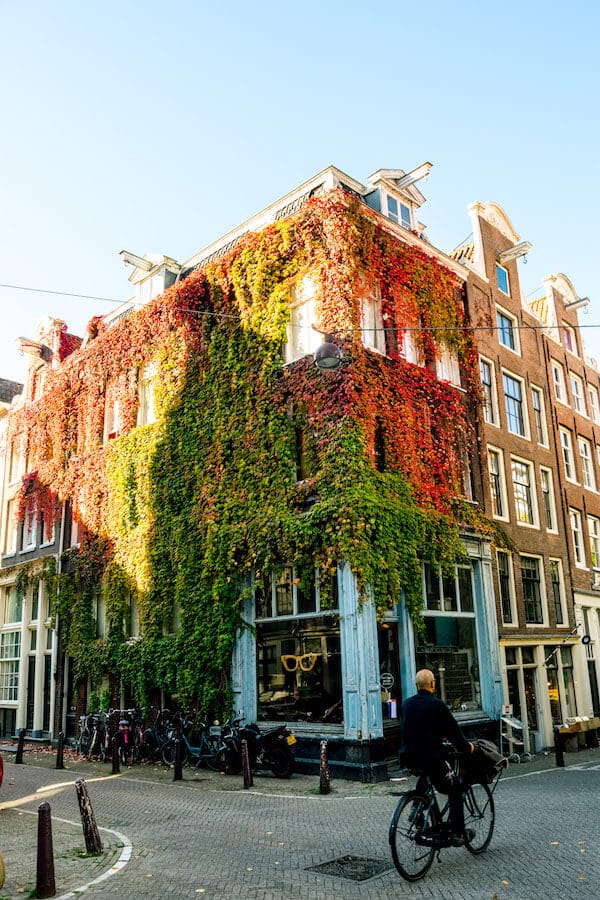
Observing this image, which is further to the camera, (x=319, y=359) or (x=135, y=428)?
(x=135, y=428)

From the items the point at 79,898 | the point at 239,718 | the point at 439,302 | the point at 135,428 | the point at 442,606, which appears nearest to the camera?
the point at 79,898

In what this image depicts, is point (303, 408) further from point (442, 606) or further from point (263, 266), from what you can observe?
point (442, 606)

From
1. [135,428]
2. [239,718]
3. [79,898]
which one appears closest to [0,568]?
[135,428]

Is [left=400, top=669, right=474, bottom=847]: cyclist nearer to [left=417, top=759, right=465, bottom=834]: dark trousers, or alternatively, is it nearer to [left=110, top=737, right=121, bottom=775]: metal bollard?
A: [left=417, top=759, right=465, bottom=834]: dark trousers

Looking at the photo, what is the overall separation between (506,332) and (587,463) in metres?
8.29

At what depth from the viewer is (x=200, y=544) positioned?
18.1 meters

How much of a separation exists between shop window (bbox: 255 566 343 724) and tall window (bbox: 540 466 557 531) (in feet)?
37.8

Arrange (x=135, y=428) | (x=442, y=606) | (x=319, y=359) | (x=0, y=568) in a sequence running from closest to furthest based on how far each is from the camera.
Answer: (x=319, y=359), (x=442, y=606), (x=135, y=428), (x=0, y=568)

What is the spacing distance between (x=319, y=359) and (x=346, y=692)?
652cm

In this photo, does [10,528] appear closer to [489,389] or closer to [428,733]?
[489,389]

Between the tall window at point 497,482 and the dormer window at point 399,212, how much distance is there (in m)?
6.96

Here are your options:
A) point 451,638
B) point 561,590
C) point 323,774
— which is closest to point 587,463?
point 561,590

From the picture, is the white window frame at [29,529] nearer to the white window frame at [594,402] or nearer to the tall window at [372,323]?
the tall window at [372,323]

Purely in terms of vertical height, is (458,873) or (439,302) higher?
(439,302)
